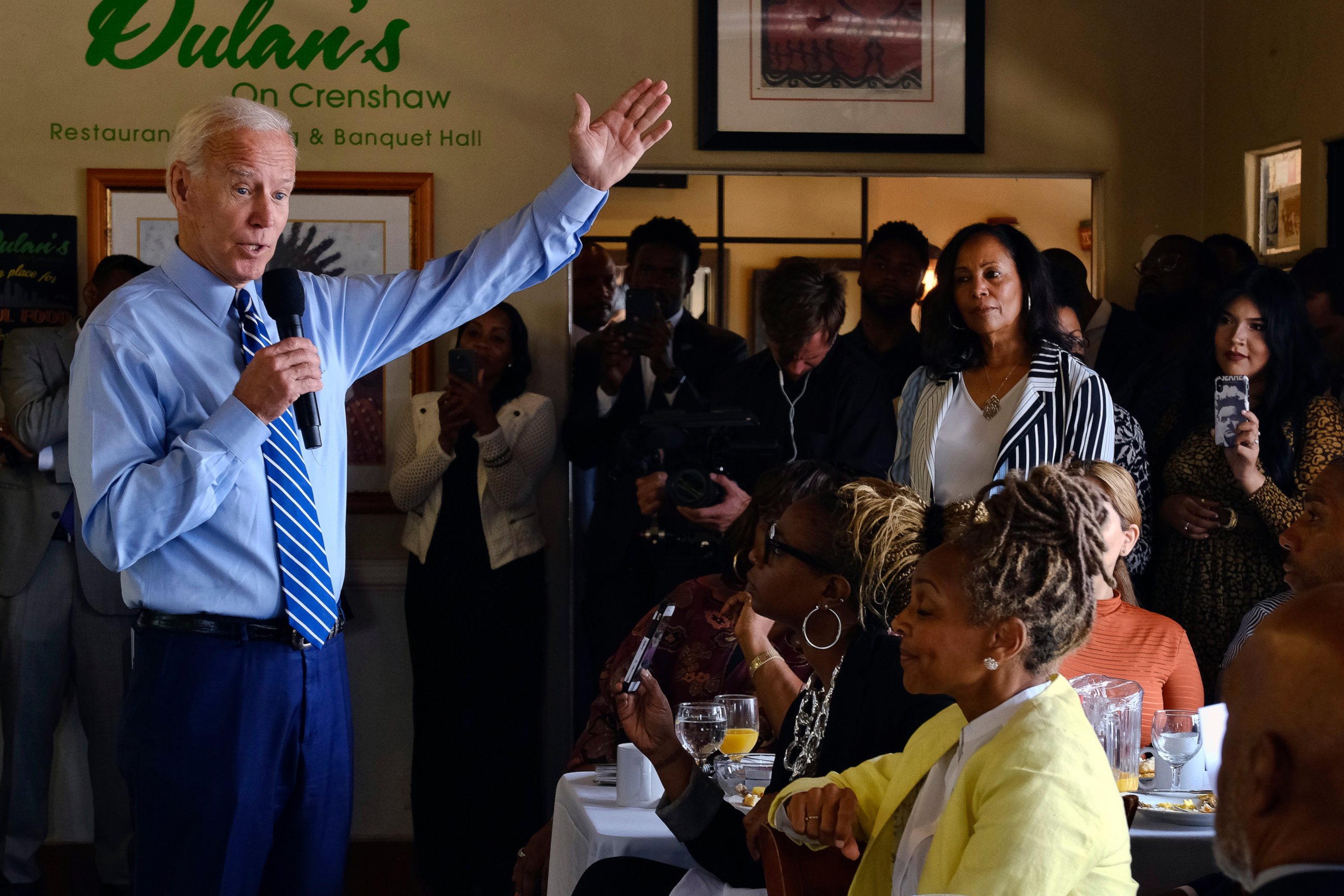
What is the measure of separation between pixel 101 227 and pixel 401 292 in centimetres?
227

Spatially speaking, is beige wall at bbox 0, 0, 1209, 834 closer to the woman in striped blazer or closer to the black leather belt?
the woman in striped blazer

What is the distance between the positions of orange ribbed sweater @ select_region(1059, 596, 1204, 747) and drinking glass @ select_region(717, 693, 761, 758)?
657 mm

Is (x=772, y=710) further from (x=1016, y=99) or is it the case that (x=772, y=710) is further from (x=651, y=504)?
(x=1016, y=99)

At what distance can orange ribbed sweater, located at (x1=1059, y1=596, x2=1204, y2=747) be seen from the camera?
102 inches

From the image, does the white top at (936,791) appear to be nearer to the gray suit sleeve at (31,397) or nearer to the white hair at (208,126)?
the white hair at (208,126)

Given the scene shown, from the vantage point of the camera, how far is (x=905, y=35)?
416 cm

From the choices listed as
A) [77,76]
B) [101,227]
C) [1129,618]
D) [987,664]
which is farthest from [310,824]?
[77,76]

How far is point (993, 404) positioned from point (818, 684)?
129 cm

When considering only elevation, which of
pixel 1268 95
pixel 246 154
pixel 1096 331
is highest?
pixel 1268 95

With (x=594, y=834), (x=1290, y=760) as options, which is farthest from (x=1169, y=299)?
(x=1290, y=760)

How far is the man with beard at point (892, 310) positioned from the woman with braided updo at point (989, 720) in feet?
7.71

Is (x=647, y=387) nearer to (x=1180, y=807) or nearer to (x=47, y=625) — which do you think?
(x=47, y=625)

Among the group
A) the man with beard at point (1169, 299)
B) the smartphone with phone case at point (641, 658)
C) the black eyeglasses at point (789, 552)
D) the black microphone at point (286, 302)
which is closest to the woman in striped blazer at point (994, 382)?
the man with beard at point (1169, 299)

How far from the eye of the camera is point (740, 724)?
7.56 ft
